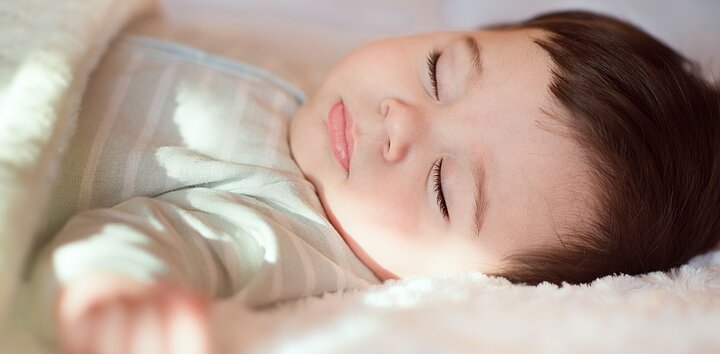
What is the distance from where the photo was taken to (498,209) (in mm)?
949

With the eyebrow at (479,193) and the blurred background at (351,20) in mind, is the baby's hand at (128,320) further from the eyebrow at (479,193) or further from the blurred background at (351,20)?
the blurred background at (351,20)

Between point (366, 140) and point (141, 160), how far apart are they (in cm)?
32

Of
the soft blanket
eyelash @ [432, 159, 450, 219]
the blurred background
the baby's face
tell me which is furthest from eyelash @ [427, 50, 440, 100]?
the soft blanket

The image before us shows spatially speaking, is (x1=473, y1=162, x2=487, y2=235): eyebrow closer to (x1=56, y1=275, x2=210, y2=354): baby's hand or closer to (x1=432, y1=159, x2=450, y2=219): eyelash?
(x1=432, y1=159, x2=450, y2=219): eyelash

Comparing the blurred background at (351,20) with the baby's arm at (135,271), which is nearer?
the baby's arm at (135,271)

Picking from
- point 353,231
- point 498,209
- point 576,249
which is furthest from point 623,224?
point 353,231

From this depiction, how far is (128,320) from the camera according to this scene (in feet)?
2.01

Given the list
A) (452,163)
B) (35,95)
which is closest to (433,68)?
(452,163)

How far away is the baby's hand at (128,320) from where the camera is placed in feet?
1.99

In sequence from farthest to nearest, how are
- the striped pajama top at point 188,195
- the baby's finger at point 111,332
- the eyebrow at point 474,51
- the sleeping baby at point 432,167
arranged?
the eyebrow at point 474,51 < the sleeping baby at point 432,167 < the striped pajama top at point 188,195 < the baby's finger at point 111,332

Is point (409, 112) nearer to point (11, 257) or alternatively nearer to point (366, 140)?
point (366, 140)

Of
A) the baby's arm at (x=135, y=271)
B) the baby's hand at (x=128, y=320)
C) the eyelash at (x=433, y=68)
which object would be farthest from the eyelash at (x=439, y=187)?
the baby's hand at (x=128, y=320)

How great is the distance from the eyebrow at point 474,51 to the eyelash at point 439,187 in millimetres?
152

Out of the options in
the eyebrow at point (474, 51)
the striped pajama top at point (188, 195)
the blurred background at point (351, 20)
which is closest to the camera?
the striped pajama top at point (188, 195)
